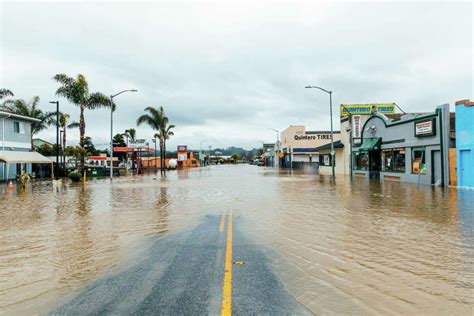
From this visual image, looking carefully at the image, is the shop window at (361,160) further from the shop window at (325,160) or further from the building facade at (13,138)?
the building facade at (13,138)

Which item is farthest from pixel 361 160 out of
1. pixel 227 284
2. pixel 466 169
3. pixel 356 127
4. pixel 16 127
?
pixel 16 127

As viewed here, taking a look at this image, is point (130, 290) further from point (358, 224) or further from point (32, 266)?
point (358, 224)

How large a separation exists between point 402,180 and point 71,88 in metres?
34.8

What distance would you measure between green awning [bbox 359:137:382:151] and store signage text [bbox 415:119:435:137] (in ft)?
21.0

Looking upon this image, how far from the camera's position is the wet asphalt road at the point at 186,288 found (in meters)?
4.43

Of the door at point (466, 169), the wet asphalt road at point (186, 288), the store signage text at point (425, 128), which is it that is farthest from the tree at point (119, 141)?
the wet asphalt road at point (186, 288)

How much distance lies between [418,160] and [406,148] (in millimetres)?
1798

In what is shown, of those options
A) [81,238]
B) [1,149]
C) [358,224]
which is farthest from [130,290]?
[1,149]

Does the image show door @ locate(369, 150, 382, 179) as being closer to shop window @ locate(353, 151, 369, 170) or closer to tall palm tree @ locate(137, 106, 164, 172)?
shop window @ locate(353, 151, 369, 170)

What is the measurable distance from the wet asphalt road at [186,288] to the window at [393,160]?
2482 cm

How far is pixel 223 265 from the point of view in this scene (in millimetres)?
6191

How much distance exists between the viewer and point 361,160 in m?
36.3

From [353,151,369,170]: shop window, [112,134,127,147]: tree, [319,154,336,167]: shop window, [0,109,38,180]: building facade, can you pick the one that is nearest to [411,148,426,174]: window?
[353,151,369,170]: shop window

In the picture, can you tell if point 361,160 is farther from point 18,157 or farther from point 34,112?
point 34,112
